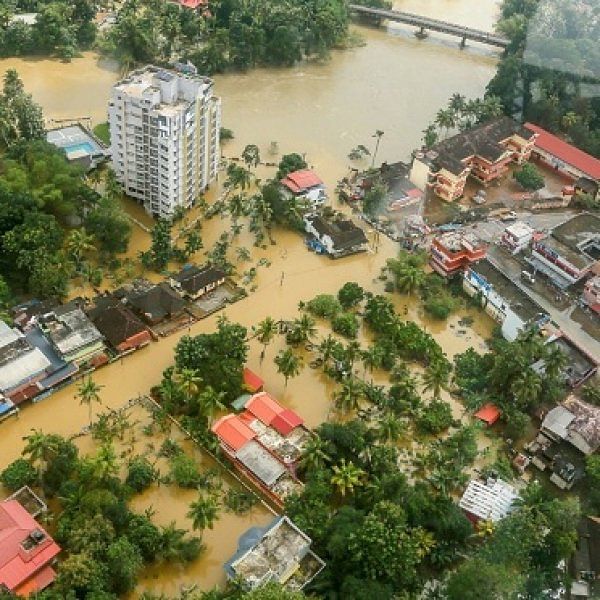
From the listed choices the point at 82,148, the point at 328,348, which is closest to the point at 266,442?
the point at 328,348

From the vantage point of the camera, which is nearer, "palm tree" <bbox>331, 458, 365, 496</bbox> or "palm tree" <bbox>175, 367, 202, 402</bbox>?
"palm tree" <bbox>331, 458, 365, 496</bbox>

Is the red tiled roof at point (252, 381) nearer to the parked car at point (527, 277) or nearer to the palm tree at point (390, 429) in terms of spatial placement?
the palm tree at point (390, 429)

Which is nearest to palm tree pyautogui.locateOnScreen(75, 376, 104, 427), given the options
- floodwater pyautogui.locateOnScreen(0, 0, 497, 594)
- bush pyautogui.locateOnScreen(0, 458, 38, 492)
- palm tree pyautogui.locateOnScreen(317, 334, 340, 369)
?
floodwater pyautogui.locateOnScreen(0, 0, 497, 594)

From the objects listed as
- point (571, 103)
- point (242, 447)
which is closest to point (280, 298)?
point (242, 447)

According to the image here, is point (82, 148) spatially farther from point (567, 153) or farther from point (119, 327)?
point (567, 153)

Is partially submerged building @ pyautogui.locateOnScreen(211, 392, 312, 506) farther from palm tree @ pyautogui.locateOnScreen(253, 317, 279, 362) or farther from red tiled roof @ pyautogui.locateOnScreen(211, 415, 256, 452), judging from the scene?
A: palm tree @ pyautogui.locateOnScreen(253, 317, 279, 362)
